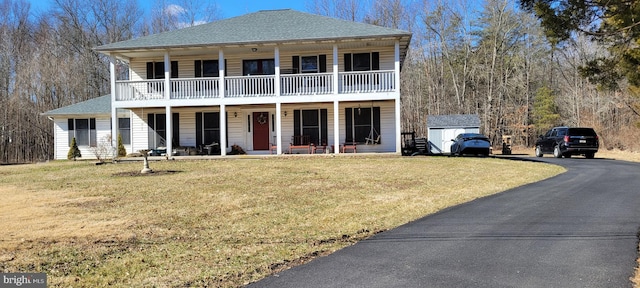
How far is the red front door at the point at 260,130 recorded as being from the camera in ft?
71.1

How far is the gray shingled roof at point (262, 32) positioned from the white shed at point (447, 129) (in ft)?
36.7

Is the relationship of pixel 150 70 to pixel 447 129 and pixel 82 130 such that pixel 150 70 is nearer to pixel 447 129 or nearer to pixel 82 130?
pixel 82 130

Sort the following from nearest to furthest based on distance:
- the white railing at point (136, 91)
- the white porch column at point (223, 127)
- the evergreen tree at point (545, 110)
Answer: the white porch column at point (223, 127) < the white railing at point (136, 91) < the evergreen tree at point (545, 110)

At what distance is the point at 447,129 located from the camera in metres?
29.5

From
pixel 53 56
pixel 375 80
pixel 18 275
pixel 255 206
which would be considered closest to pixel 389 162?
pixel 375 80

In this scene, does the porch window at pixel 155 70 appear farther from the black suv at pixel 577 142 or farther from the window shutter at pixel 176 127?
the black suv at pixel 577 142

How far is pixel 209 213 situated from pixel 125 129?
17.0m

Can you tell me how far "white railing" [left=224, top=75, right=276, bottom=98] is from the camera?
19.5 m

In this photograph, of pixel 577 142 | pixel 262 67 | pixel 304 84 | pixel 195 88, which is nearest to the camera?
pixel 304 84

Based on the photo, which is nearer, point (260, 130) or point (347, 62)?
point (347, 62)

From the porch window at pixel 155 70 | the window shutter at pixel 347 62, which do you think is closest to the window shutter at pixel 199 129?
the porch window at pixel 155 70

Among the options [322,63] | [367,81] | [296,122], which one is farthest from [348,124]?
[322,63]

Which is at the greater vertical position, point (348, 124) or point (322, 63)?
point (322, 63)

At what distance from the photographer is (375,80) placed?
768 inches
